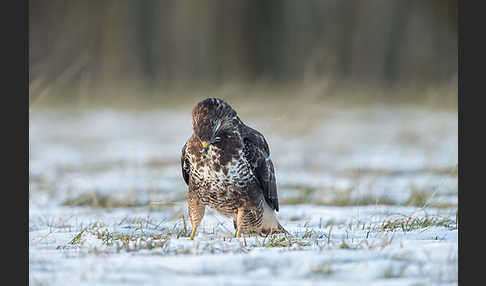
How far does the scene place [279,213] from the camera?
23.7ft

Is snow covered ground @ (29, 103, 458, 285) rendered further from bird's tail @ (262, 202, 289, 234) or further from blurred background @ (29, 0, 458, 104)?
blurred background @ (29, 0, 458, 104)

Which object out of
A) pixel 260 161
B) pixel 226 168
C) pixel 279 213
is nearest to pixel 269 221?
pixel 260 161

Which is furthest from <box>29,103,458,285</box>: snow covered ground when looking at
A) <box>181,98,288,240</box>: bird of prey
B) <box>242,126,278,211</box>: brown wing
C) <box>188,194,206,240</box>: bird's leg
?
<box>242,126,278,211</box>: brown wing

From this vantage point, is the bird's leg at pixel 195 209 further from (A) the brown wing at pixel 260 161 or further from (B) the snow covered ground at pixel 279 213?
(A) the brown wing at pixel 260 161

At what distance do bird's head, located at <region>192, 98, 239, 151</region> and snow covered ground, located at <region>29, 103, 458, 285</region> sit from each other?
817 millimetres

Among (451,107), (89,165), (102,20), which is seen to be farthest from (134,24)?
(89,165)

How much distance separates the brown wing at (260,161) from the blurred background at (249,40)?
17.7 m

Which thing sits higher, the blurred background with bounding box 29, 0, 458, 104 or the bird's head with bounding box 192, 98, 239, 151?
the blurred background with bounding box 29, 0, 458, 104

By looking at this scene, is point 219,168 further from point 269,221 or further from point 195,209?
point 269,221

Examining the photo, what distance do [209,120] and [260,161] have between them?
70 cm

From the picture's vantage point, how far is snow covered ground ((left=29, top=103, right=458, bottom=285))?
394 centimetres

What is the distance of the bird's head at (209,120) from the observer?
5039 millimetres

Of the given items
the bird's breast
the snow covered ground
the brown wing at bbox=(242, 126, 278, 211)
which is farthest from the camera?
the brown wing at bbox=(242, 126, 278, 211)

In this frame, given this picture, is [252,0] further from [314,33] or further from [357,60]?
[357,60]
